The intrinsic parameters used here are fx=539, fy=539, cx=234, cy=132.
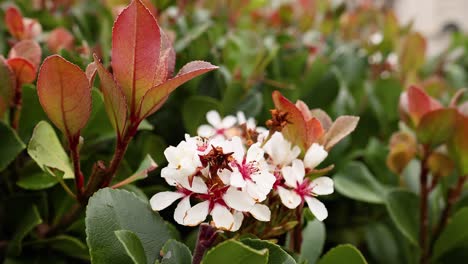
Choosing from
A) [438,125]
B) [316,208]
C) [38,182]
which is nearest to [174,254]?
[316,208]

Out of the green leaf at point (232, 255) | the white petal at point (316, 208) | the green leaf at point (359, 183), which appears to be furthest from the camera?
the green leaf at point (359, 183)

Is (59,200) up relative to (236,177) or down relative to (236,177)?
down

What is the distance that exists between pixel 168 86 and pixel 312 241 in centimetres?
29

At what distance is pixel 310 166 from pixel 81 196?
0.25 m

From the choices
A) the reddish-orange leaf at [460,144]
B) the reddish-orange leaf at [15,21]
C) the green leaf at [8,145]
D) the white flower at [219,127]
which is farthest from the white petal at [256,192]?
the reddish-orange leaf at [15,21]

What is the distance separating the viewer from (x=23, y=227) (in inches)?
26.3

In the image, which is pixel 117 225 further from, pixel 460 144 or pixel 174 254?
pixel 460 144

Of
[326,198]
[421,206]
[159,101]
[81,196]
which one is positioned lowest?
[326,198]

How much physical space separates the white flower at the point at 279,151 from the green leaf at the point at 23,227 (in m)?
0.29

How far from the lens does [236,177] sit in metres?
0.46

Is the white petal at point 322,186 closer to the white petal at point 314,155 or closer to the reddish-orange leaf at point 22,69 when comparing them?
the white petal at point 314,155

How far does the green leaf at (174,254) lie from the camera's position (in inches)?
19.4

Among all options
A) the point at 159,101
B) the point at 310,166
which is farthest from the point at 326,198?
the point at 159,101

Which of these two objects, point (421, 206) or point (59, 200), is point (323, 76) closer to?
point (421, 206)
